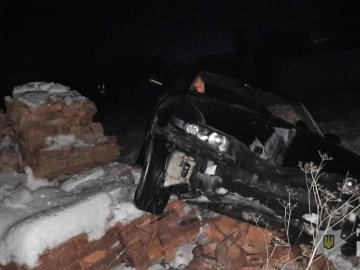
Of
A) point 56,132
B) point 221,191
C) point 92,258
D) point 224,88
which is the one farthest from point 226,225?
point 56,132

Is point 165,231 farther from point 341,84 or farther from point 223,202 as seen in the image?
point 341,84

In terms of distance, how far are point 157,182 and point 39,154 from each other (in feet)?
4.99

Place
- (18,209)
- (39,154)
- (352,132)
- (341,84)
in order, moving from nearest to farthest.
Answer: (18,209), (39,154), (352,132), (341,84)

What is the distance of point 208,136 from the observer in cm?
333

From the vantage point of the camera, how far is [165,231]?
3.59 meters

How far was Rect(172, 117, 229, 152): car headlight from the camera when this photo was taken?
10.8ft

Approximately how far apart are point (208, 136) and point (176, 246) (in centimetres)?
110

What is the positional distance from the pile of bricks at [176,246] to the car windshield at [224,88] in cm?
156

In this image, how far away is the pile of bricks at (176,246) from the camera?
10.4 ft

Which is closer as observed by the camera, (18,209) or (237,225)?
(18,209)

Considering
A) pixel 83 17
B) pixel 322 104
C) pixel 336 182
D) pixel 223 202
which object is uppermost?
pixel 336 182

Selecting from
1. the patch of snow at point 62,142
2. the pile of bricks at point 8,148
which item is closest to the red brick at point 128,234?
the patch of snow at point 62,142

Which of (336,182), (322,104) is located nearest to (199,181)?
(336,182)

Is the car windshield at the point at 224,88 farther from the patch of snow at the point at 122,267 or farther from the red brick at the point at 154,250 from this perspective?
the patch of snow at the point at 122,267
